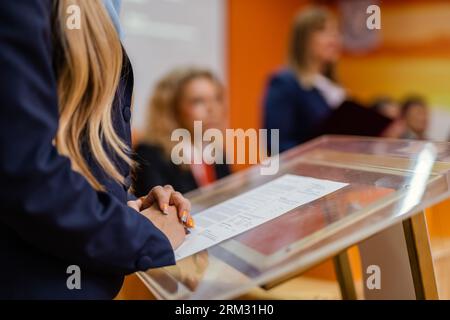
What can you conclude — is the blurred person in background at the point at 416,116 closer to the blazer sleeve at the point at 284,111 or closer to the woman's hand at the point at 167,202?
the blazer sleeve at the point at 284,111

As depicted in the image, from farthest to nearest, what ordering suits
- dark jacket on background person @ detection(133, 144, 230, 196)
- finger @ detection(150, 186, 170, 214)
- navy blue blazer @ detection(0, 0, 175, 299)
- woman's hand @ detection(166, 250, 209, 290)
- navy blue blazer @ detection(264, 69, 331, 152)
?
navy blue blazer @ detection(264, 69, 331, 152) < dark jacket on background person @ detection(133, 144, 230, 196) < finger @ detection(150, 186, 170, 214) < woman's hand @ detection(166, 250, 209, 290) < navy blue blazer @ detection(0, 0, 175, 299)

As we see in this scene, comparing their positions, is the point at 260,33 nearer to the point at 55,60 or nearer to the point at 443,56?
the point at 443,56

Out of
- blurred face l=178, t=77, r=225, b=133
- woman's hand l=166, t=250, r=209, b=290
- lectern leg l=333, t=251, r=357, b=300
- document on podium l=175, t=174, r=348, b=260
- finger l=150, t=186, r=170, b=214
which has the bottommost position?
lectern leg l=333, t=251, r=357, b=300

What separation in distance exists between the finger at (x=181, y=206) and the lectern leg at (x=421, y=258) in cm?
32

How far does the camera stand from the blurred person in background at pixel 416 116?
2.88 m

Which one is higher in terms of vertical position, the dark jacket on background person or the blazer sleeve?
the blazer sleeve

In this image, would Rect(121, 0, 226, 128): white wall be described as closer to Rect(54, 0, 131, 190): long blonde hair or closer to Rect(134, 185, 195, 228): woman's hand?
Rect(134, 185, 195, 228): woman's hand

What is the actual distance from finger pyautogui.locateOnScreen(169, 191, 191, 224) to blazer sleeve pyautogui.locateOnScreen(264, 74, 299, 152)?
141 cm

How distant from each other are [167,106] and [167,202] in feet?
4.51

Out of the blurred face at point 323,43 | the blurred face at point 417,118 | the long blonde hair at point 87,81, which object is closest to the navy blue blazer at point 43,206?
the long blonde hair at point 87,81

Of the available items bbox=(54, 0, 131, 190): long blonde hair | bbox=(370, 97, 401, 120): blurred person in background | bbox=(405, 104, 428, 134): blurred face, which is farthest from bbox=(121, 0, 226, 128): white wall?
bbox=(54, 0, 131, 190): long blonde hair

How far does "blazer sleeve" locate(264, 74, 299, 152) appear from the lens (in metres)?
2.19

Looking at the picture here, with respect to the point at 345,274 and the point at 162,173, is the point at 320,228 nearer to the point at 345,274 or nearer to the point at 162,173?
the point at 345,274

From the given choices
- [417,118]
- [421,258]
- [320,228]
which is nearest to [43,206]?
[320,228]
